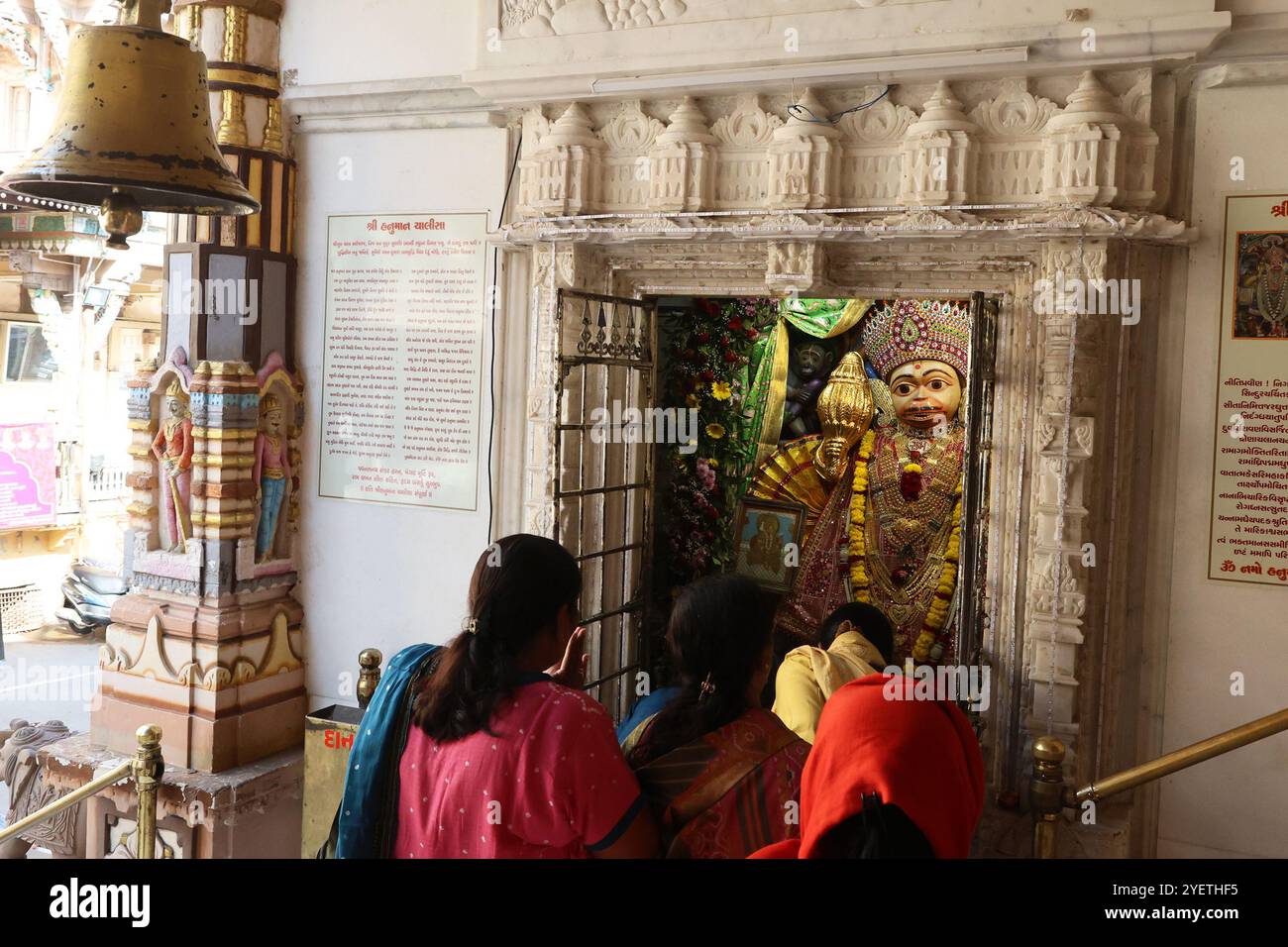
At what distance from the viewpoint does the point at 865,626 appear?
402 cm

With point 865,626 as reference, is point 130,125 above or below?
above

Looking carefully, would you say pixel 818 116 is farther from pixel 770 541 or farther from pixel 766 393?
pixel 770 541

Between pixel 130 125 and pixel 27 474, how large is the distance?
10.5 meters

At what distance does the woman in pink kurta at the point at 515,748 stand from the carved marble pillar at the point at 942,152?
2364 millimetres

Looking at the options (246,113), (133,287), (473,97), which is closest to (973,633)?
(473,97)

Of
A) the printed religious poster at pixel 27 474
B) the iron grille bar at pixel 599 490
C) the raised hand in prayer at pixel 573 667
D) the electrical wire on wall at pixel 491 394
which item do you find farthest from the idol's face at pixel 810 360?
the printed religious poster at pixel 27 474

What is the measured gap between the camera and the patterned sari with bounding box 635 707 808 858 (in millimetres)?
2035

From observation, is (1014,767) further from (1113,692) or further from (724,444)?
(724,444)

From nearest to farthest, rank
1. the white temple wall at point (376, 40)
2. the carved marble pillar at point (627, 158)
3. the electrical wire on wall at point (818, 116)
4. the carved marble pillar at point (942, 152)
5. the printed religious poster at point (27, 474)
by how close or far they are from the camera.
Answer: the carved marble pillar at point (942, 152), the electrical wire on wall at point (818, 116), the carved marble pillar at point (627, 158), the white temple wall at point (376, 40), the printed religious poster at point (27, 474)

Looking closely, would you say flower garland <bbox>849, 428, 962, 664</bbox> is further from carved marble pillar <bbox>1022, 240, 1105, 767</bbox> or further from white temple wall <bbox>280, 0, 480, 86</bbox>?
white temple wall <bbox>280, 0, 480, 86</bbox>

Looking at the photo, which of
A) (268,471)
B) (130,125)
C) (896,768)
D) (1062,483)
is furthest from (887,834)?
(268,471)

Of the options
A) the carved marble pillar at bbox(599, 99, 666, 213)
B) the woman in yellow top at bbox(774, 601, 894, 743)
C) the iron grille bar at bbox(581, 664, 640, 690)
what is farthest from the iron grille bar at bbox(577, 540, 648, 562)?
the carved marble pillar at bbox(599, 99, 666, 213)

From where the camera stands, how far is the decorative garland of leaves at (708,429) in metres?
5.64

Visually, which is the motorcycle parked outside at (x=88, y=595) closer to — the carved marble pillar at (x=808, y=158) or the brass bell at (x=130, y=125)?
the carved marble pillar at (x=808, y=158)
